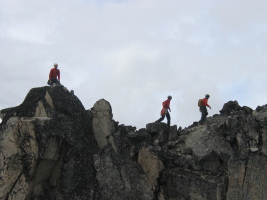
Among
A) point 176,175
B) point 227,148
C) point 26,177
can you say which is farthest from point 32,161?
point 227,148

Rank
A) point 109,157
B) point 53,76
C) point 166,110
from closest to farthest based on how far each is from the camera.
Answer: point 109,157, point 53,76, point 166,110

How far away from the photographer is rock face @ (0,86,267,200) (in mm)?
28828

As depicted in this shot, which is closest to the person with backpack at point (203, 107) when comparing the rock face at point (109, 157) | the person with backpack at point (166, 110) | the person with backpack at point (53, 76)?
the person with backpack at point (166, 110)

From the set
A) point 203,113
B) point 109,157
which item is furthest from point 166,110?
point 109,157

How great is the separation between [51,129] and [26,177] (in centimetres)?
373

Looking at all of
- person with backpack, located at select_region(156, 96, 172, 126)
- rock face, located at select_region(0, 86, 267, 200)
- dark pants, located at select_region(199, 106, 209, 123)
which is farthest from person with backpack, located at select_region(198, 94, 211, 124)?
rock face, located at select_region(0, 86, 267, 200)

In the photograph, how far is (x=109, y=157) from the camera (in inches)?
1239

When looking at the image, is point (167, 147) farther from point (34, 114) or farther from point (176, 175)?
point (34, 114)

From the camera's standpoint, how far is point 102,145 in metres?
32.4

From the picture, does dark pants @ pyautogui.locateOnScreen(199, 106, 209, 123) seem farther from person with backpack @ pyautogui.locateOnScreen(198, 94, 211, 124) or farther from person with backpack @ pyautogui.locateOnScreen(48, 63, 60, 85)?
person with backpack @ pyautogui.locateOnScreen(48, 63, 60, 85)

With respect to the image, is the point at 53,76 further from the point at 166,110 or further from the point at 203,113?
the point at 203,113

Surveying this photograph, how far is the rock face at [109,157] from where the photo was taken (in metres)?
28.8

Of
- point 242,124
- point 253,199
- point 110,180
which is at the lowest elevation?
point 253,199

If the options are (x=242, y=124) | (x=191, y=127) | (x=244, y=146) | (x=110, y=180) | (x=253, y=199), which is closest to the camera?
(x=253, y=199)
